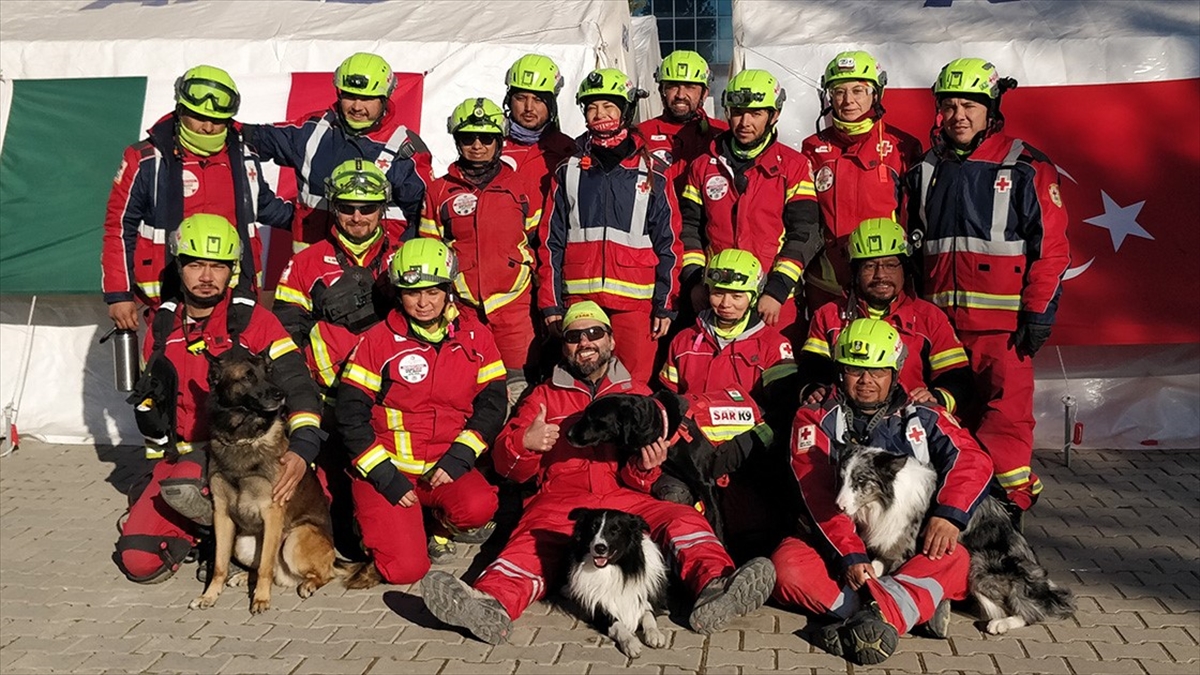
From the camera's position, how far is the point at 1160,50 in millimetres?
7492

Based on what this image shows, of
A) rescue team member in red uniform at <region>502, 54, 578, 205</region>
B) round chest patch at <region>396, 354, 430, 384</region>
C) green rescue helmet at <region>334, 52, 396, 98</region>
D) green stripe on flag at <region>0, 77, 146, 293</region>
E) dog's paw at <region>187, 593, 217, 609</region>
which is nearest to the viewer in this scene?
dog's paw at <region>187, 593, 217, 609</region>

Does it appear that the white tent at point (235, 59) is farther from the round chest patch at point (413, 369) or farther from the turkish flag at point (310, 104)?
the round chest patch at point (413, 369)

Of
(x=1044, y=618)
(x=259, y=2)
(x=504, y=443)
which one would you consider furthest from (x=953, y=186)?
(x=259, y=2)

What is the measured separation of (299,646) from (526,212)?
2.74m

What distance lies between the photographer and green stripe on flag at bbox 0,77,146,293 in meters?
7.88

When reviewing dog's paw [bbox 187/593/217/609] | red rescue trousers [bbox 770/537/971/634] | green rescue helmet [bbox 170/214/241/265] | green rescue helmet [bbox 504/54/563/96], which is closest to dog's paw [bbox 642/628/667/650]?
red rescue trousers [bbox 770/537/971/634]

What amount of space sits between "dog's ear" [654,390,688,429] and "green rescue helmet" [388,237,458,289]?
1.20 meters

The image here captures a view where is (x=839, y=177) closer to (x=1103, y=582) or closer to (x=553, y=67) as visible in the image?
(x=553, y=67)

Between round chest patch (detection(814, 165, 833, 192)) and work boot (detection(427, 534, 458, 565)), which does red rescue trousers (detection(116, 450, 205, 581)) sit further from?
round chest patch (detection(814, 165, 833, 192))

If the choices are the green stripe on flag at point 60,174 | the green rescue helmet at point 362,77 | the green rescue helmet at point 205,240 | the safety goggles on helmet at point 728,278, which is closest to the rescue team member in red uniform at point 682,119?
the safety goggles on helmet at point 728,278

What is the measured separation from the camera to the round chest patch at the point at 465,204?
6.45 meters

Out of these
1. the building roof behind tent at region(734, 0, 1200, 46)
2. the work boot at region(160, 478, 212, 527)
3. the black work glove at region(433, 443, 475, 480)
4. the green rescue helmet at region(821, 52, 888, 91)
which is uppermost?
the building roof behind tent at region(734, 0, 1200, 46)

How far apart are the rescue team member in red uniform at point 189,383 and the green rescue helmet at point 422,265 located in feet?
2.22

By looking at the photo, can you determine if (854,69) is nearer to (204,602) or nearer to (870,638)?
(870,638)
